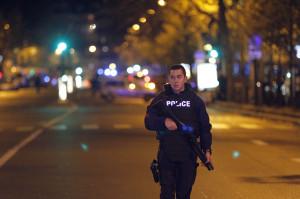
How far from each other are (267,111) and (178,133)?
30529mm

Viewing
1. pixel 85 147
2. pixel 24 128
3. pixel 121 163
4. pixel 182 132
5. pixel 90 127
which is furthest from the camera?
pixel 90 127

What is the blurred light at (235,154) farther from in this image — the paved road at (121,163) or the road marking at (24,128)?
the road marking at (24,128)

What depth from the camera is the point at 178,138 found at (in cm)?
891

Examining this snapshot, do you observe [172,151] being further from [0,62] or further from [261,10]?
[0,62]

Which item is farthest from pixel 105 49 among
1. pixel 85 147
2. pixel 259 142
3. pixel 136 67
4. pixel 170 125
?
pixel 170 125

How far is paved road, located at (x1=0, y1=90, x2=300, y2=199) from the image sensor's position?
13.5 m

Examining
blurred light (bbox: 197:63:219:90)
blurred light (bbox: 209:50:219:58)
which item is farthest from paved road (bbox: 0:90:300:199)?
blurred light (bbox: 197:63:219:90)

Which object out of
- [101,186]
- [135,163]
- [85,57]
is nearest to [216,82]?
[135,163]

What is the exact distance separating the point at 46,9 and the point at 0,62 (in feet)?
29.4

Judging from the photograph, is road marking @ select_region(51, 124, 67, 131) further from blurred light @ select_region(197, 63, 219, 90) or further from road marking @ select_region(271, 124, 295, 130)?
blurred light @ select_region(197, 63, 219, 90)

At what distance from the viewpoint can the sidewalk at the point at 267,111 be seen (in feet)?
113

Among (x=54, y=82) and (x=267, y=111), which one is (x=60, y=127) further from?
(x=54, y=82)

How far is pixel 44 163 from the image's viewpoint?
17.9 m

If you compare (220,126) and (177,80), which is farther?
(220,126)
